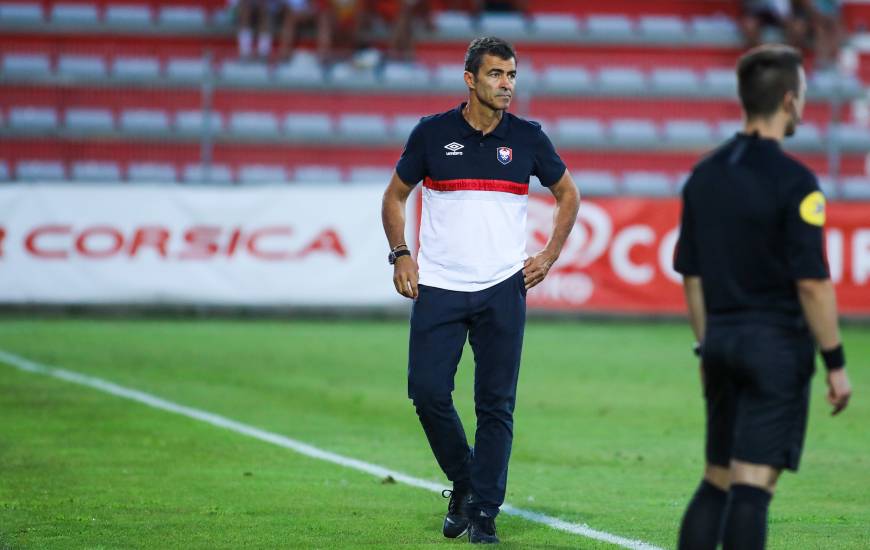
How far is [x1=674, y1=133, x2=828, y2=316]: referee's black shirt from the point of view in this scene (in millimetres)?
4785

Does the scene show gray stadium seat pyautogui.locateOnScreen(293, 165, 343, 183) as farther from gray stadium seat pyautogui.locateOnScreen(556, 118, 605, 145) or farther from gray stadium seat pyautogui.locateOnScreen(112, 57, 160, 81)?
gray stadium seat pyautogui.locateOnScreen(556, 118, 605, 145)

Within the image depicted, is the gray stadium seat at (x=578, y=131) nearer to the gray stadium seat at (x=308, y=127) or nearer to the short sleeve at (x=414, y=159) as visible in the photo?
the gray stadium seat at (x=308, y=127)

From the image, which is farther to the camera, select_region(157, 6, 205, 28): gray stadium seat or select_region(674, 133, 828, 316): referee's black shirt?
select_region(157, 6, 205, 28): gray stadium seat

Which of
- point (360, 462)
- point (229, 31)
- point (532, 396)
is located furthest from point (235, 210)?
point (360, 462)

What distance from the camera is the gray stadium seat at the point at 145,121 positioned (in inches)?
902

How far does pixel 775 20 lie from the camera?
2617cm

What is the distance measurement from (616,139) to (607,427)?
13.4 meters

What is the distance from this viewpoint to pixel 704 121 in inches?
968

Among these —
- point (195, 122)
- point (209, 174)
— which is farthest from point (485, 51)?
point (195, 122)

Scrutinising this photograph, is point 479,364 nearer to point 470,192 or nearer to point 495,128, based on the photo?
point 470,192

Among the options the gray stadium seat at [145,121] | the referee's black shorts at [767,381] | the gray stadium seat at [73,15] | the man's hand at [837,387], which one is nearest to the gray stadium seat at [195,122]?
the gray stadium seat at [145,121]

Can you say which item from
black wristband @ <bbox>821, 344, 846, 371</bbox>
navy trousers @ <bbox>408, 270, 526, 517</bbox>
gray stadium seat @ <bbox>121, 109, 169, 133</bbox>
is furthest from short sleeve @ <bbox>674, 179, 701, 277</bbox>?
gray stadium seat @ <bbox>121, 109, 169, 133</bbox>

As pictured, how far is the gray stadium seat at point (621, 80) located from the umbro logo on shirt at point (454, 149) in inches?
695

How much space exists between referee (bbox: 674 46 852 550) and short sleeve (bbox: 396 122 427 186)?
6.88 ft
